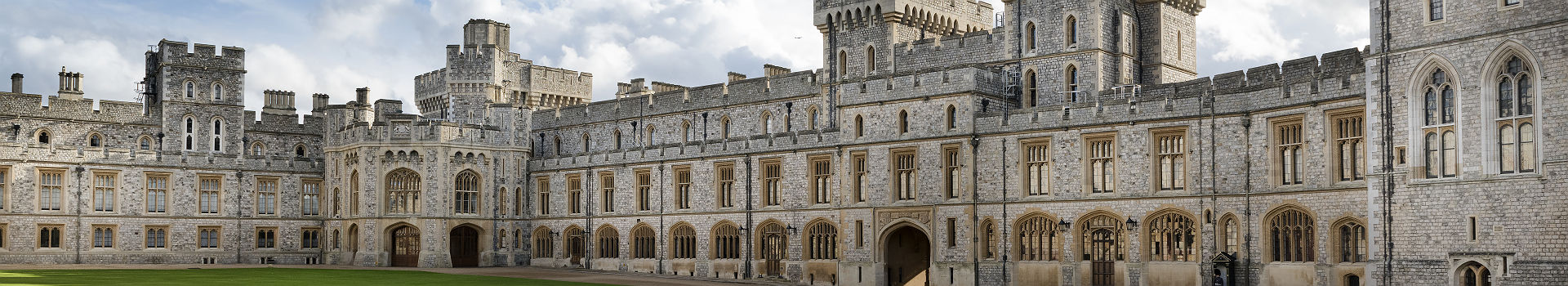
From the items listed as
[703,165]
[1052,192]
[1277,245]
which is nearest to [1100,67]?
[1052,192]

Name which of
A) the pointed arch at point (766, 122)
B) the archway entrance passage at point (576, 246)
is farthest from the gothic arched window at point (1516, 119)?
the archway entrance passage at point (576, 246)

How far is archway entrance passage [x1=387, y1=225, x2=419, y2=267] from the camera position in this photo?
56.5 meters

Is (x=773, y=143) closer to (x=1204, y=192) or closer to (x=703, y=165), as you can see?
(x=703, y=165)

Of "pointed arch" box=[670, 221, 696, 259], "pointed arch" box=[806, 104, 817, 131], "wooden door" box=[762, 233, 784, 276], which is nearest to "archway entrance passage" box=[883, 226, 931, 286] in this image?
"wooden door" box=[762, 233, 784, 276]

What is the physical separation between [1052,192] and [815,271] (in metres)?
9.29

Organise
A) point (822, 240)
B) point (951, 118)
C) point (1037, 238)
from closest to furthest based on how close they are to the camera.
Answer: point (1037, 238) < point (951, 118) < point (822, 240)

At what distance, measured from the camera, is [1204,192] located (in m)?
36.0

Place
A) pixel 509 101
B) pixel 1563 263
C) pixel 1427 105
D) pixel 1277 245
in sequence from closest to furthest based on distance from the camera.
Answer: pixel 1563 263 → pixel 1427 105 → pixel 1277 245 → pixel 509 101

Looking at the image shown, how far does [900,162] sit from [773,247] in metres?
7.45

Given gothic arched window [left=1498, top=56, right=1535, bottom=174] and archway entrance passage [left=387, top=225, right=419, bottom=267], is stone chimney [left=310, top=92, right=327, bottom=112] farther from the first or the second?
gothic arched window [left=1498, top=56, right=1535, bottom=174]

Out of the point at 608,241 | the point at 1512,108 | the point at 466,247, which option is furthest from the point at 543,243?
the point at 1512,108

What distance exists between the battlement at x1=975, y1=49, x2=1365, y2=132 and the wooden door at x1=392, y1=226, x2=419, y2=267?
24611mm

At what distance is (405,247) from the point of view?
2239 inches

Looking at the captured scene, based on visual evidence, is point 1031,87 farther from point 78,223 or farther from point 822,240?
point 78,223
